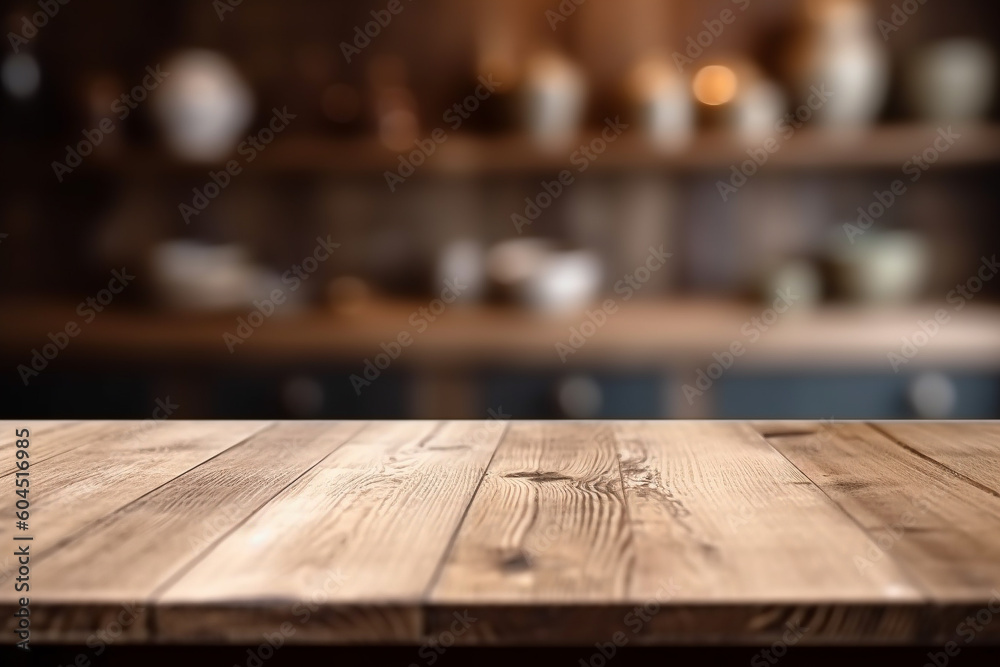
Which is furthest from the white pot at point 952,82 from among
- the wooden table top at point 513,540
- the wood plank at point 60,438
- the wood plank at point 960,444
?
the wood plank at point 60,438

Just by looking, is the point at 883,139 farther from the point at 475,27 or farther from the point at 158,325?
the point at 158,325

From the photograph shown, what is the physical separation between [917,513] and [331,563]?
1.36ft

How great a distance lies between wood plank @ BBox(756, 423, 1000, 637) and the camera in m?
0.52

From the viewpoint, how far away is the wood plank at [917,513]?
0.52 m

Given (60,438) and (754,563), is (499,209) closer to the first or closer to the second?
(60,438)

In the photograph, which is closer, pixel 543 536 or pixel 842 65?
pixel 543 536

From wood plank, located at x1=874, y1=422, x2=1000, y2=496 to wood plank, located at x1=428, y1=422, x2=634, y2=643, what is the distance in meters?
0.30

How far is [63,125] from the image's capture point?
2.57 m

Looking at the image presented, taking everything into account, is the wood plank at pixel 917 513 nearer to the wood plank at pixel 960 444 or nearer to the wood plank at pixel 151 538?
the wood plank at pixel 960 444

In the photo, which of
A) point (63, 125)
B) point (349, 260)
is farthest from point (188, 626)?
point (63, 125)

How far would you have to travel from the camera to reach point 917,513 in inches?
25.7

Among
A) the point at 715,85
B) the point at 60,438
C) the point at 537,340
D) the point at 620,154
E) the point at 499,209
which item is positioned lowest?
the point at 537,340

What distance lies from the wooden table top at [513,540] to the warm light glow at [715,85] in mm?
1660

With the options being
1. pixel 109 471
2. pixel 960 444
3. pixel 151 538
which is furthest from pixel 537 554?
pixel 960 444
